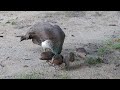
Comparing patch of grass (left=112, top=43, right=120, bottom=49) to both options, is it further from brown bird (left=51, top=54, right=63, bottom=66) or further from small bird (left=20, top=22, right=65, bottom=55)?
brown bird (left=51, top=54, right=63, bottom=66)

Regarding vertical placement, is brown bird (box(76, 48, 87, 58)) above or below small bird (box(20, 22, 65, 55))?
below

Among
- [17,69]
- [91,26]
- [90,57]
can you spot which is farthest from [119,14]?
[17,69]

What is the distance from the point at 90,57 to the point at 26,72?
3.91 feet

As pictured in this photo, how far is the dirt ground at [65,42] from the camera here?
203 inches

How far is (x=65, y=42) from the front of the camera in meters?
6.88

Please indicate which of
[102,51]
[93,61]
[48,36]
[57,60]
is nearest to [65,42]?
[102,51]

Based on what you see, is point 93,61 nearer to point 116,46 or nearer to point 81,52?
point 81,52

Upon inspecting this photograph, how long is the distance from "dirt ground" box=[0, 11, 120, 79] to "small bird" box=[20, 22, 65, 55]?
291mm

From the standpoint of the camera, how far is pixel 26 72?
17.0ft

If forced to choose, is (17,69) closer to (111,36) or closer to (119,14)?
(111,36)

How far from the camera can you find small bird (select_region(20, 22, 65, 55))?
557cm

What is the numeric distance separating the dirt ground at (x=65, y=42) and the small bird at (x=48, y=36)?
29 cm

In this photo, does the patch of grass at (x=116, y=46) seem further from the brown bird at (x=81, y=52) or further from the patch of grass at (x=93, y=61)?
the patch of grass at (x=93, y=61)

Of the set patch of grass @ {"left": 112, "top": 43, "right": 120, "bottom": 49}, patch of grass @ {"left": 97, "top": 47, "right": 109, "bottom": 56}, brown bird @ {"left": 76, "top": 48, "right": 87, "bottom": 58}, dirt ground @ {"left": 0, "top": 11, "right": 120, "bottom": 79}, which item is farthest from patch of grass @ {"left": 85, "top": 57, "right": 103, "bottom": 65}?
patch of grass @ {"left": 112, "top": 43, "right": 120, "bottom": 49}
